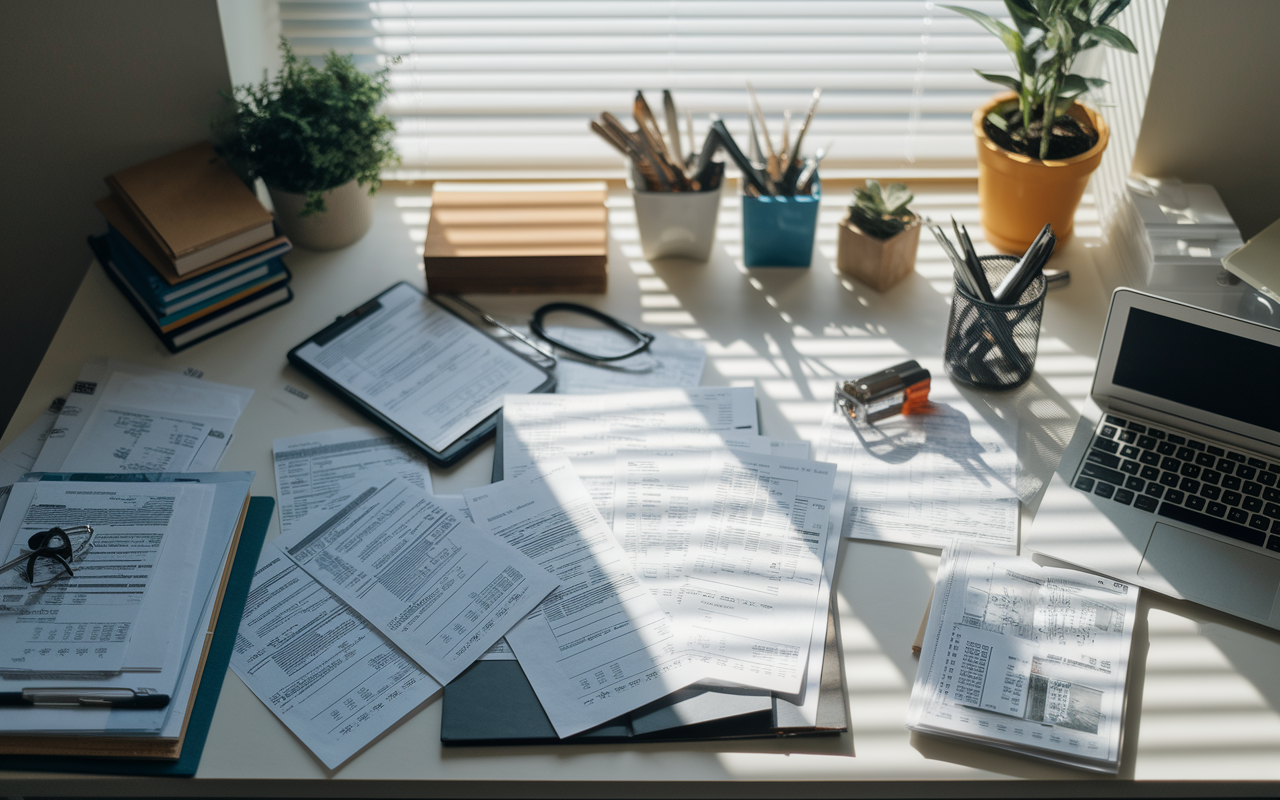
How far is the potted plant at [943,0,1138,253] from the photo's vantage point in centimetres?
131

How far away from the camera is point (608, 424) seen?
1229 mm

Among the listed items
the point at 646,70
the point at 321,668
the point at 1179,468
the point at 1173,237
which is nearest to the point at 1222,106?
the point at 1173,237

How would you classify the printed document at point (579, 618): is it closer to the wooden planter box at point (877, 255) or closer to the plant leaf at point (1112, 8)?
the wooden planter box at point (877, 255)

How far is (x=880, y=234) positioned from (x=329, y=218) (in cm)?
84

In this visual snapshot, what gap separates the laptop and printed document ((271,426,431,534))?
0.74m

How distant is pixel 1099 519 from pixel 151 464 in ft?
3.66

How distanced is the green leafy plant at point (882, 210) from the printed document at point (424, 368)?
0.53 m

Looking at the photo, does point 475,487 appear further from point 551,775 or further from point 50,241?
point 50,241

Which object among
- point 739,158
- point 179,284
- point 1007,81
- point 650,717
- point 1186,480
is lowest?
point 650,717

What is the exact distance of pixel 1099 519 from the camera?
1.08m

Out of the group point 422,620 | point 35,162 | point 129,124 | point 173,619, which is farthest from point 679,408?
point 35,162

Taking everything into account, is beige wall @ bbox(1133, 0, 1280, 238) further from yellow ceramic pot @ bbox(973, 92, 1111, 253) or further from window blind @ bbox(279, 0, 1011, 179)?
window blind @ bbox(279, 0, 1011, 179)

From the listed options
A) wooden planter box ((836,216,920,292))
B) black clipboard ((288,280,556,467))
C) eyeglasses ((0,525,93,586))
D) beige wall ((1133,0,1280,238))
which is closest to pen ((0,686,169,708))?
eyeglasses ((0,525,93,586))

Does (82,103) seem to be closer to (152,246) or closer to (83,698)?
(152,246)
